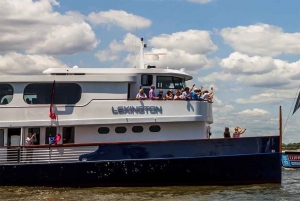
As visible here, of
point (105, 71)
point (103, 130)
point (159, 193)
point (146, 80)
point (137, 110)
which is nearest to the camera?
point (159, 193)

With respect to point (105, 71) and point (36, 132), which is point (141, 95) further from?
point (36, 132)

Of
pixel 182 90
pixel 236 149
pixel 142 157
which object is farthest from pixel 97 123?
pixel 236 149

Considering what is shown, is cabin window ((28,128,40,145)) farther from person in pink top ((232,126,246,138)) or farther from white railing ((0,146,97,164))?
person in pink top ((232,126,246,138))

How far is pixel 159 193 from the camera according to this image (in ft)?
55.4

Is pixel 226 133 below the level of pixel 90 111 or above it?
below

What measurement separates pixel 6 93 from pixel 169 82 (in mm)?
5493

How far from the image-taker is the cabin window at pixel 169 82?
19328 millimetres

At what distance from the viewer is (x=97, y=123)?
18156 millimetres

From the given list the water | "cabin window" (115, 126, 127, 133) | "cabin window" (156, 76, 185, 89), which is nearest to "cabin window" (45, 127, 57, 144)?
the water

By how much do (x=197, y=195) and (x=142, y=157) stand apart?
2265mm

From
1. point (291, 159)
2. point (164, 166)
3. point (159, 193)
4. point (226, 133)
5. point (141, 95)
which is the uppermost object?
point (141, 95)

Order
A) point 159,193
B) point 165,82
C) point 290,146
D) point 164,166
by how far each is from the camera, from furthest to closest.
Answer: point 290,146 < point 165,82 < point 164,166 < point 159,193

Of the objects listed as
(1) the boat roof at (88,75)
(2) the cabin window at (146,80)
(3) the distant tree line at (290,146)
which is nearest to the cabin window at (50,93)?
(1) the boat roof at (88,75)

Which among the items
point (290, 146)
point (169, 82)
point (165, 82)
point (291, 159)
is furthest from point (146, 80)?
point (290, 146)
